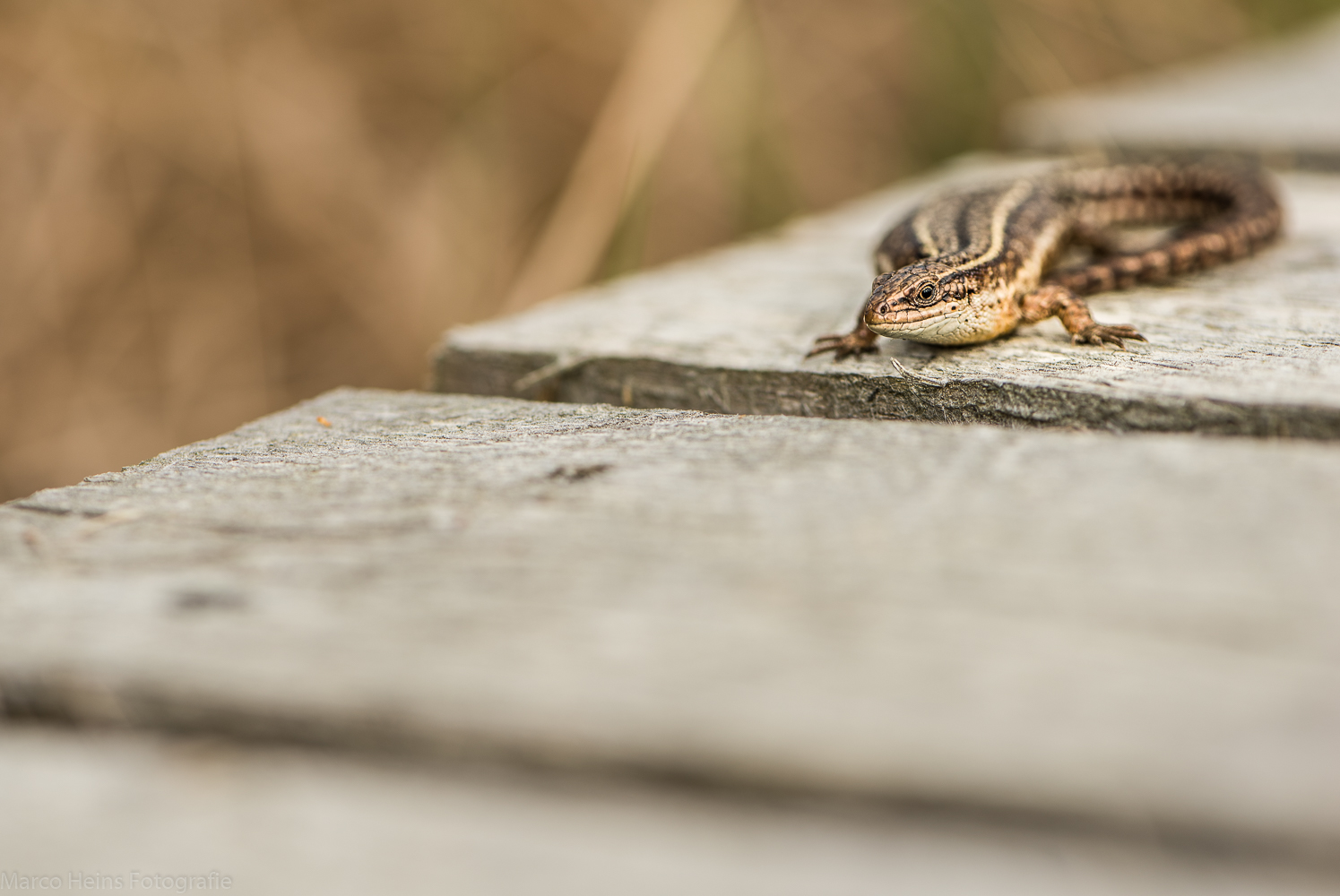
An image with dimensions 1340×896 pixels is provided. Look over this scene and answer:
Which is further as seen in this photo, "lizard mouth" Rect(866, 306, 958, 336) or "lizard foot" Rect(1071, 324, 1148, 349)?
"lizard mouth" Rect(866, 306, 958, 336)

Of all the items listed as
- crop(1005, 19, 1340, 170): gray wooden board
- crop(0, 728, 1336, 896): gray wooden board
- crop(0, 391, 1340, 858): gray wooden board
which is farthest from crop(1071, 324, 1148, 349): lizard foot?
crop(1005, 19, 1340, 170): gray wooden board

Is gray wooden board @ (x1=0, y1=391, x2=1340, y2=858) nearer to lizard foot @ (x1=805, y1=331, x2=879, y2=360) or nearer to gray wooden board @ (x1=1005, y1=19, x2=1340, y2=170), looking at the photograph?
lizard foot @ (x1=805, y1=331, x2=879, y2=360)

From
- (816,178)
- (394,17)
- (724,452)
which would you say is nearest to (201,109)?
(394,17)

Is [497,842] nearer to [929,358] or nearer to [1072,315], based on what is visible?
[929,358]

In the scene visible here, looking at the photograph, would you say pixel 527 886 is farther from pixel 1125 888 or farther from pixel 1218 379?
pixel 1218 379

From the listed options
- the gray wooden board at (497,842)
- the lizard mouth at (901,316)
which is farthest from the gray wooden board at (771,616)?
the lizard mouth at (901,316)

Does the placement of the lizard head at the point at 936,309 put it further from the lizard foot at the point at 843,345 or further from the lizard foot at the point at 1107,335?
the lizard foot at the point at 1107,335

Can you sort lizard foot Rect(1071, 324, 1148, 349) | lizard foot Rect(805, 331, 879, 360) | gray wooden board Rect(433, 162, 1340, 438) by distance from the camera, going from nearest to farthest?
gray wooden board Rect(433, 162, 1340, 438), lizard foot Rect(1071, 324, 1148, 349), lizard foot Rect(805, 331, 879, 360)
